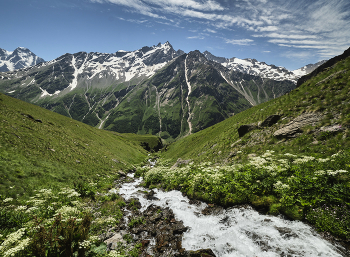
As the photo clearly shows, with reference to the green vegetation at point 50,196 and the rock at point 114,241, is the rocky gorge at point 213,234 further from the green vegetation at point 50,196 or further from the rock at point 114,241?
the green vegetation at point 50,196

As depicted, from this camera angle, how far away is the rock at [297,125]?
64.0 feet

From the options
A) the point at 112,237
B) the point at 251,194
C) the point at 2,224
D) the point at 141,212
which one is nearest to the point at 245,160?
the point at 251,194

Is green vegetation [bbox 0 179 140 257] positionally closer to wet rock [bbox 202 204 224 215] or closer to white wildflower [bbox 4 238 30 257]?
white wildflower [bbox 4 238 30 257]

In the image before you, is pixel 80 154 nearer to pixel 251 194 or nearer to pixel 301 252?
pixel 251 194

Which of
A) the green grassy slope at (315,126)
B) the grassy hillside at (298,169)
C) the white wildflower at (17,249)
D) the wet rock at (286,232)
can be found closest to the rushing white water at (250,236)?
the wet rock at (286,232)

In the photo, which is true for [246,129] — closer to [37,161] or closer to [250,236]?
[250,236]

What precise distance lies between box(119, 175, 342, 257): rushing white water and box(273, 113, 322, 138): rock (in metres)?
14.2

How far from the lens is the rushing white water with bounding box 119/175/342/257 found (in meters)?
7.78

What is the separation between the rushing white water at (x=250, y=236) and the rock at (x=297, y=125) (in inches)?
560

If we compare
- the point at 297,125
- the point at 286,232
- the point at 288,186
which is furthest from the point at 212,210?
the point at 297,125

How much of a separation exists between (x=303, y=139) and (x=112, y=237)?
22778 millimetres

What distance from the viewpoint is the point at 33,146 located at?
25.2 m

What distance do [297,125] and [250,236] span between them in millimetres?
17993

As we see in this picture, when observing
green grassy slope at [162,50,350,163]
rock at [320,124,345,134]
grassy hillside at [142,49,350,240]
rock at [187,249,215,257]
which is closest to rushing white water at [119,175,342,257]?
rock at [187,249,215,257]
